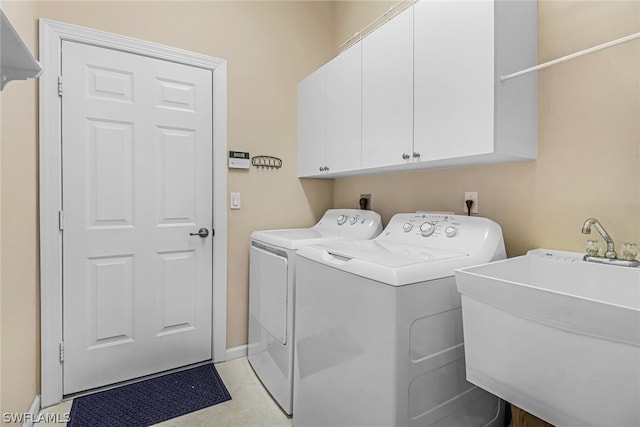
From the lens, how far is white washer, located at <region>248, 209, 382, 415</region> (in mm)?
1738

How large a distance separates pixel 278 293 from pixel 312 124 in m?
1.27

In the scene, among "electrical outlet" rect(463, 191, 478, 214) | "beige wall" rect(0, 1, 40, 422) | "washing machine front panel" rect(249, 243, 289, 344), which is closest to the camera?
"beige wall" rect(0, 1, 40, 422)

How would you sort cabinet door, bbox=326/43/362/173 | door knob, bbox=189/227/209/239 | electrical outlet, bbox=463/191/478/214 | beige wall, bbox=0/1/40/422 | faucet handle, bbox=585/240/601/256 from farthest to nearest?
door knob, bbox=189/227/209/239, cabinet door, bbox=326/43/362/173, electrical outlet, bbox=463/191/478/214, beige wall, bbox=0/1/40/422, faucet handle, bbox=585/240/601/256

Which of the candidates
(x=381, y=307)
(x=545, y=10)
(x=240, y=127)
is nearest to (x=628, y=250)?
(x=381, y=307)

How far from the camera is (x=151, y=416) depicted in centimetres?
171

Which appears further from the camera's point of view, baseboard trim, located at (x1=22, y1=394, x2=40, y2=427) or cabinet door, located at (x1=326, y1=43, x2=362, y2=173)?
cabinet door, located at (x1=326, y1=43, x2=362, y2=173)

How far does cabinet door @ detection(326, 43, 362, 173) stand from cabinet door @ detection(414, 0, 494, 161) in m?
0.45

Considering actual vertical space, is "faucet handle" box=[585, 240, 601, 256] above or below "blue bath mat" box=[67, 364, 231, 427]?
above

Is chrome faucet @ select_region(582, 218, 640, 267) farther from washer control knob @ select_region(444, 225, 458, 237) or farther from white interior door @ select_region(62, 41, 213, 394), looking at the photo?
white interior door @ select_region(62, 41, 213, 394)

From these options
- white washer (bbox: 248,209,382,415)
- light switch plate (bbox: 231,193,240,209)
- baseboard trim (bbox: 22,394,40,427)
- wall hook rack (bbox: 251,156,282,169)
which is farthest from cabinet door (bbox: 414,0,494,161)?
baseboard trim (bbox: 22,394,40,427)

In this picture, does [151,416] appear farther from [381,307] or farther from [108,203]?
[381,307]

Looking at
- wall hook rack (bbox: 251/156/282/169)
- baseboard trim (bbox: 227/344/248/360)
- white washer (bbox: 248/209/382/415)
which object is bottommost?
baseboard trim (bbox: 227/344/248/360)

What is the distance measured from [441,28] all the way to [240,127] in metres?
1.47

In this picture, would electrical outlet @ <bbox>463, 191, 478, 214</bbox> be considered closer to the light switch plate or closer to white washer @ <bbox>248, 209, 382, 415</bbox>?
white washer @ <bbox>248, 209, 382, 415</bbox>
